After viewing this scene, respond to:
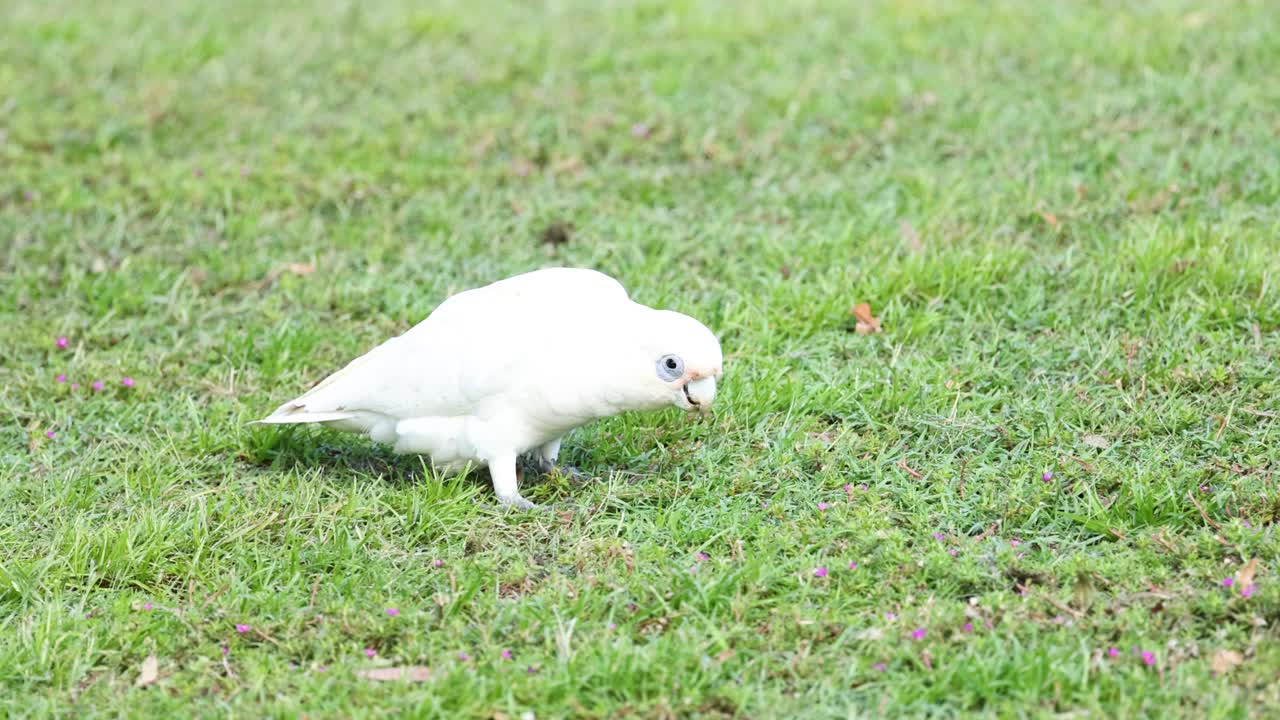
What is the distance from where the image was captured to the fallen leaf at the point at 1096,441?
401cm

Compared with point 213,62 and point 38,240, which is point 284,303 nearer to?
point 38,240

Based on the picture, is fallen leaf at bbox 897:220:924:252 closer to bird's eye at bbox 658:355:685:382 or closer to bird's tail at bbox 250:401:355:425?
bird's eye at bbox 658:355:685:382

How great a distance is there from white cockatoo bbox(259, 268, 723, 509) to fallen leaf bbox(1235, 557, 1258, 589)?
53.8 inches

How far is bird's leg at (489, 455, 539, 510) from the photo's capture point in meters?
3.86

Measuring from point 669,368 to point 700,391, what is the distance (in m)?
0.11

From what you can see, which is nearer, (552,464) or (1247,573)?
(1247,573)

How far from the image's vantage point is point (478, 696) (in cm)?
307

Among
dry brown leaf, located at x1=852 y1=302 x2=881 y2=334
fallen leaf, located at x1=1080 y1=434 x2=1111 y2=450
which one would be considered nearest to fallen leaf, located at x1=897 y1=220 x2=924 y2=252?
dry brown leaf, located at x1=852 y1=302 x2=881 y2=334

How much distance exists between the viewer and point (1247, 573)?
326 cm

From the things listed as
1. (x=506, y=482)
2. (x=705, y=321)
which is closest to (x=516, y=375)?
(x=506, y=482)

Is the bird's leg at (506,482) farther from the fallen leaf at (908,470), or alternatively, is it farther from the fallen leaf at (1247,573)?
the fallen leaf at (1247,573)

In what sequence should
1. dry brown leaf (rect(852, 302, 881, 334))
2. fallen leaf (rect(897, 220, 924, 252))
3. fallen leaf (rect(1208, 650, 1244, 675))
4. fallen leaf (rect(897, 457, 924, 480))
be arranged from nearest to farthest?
1. fallen leaf (rect(1208, 650, 1244, 675))
2. fallen leaf (rect(897, 457, 924, 480))
3. dry brown leaf (rect(852, 302, 881, 334))
4. fallen leaf (rect(897, 220, 924, 252))

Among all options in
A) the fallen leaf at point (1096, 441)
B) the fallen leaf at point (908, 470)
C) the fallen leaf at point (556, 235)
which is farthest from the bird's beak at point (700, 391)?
the fallen leaf at point (556, 235)

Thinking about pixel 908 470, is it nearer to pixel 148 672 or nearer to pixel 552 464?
pixel 552 464
